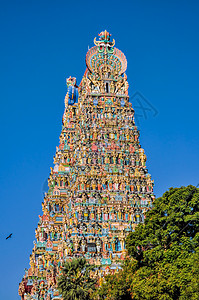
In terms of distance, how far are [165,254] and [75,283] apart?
9147 millimetres

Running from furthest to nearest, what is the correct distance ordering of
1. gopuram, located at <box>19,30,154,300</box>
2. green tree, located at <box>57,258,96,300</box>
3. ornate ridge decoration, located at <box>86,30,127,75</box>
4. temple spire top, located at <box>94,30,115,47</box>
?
1. temple spire top, located at <box>94,30,115,47</box>
2. ornate ridge decoration, located at <box>86,30,127,75</box>
3. gopuram, located at <box>19,30,154,300</box>
4. green tree, located at <box>57,258,96,300</box>

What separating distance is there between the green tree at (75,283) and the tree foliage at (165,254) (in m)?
1.42

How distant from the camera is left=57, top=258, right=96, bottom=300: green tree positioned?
34.6 metres

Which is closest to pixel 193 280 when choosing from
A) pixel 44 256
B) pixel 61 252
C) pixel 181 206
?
pixel 181 206

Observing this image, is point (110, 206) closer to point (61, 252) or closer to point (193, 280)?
point (61, 252)

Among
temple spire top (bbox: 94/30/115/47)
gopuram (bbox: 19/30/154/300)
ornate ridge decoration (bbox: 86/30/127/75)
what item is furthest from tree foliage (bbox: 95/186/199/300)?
temple spire top (bbox: 94/30/115/47)

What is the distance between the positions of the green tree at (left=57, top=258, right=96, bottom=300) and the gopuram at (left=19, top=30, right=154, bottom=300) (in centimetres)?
→ 624

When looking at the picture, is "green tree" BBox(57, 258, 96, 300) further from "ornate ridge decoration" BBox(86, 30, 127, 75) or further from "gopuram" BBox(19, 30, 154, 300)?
"ornate ridge decoration" BBox(86, 30, 127, 75)

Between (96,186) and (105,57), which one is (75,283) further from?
(105,57)

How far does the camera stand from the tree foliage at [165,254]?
90.8 feet

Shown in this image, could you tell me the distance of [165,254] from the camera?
29.6 metres

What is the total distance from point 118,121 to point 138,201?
35.4ft

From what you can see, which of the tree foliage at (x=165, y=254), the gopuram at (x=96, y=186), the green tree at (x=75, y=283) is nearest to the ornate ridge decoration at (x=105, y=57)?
the gopuram at (x=96, y=186)

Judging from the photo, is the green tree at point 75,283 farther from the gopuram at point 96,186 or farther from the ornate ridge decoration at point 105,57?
the ornate ridge decoration at point 105,57
